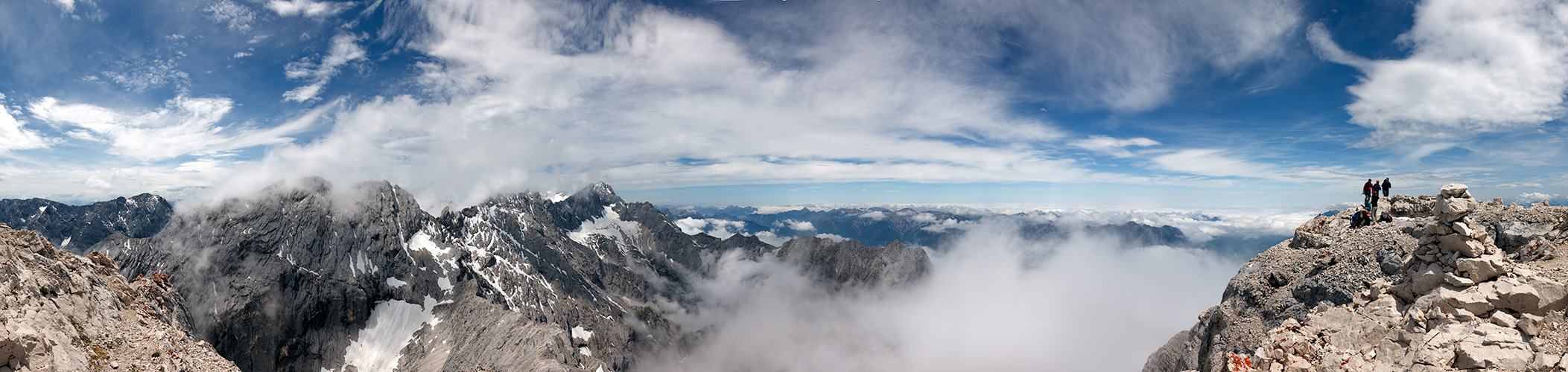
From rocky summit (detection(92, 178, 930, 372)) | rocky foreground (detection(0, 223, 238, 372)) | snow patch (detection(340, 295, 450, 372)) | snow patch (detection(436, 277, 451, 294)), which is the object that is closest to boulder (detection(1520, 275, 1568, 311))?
rocky foreground (detection(0, 223, 238, 372))

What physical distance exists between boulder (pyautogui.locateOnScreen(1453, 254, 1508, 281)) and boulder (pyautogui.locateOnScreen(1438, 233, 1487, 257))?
9.8 inches

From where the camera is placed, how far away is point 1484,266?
15.3 meters

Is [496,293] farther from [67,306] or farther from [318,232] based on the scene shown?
[67,306]

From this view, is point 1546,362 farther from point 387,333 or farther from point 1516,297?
point 387,333

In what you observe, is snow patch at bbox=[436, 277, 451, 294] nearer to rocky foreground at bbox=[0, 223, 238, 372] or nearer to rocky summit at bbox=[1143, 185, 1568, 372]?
rocky foreground at bbox=[0, 223, 238, 372]

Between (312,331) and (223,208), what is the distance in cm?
5360

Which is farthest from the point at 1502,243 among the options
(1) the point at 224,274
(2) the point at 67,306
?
(1) the point at 224,274

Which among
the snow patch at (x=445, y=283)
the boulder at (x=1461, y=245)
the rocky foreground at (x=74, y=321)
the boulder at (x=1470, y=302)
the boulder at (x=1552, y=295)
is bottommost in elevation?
the snow patch at (x=445, y=283)

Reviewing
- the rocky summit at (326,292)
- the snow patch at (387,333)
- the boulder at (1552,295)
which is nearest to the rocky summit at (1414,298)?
the boulder at (1552,295)

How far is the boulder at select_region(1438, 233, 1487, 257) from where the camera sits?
52.0ft

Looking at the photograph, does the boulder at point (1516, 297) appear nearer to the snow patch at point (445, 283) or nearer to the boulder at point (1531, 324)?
the boulder at point (1531, 324)

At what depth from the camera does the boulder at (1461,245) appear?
15859mm

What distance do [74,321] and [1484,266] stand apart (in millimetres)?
53591

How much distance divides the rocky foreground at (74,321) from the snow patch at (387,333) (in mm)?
141874
